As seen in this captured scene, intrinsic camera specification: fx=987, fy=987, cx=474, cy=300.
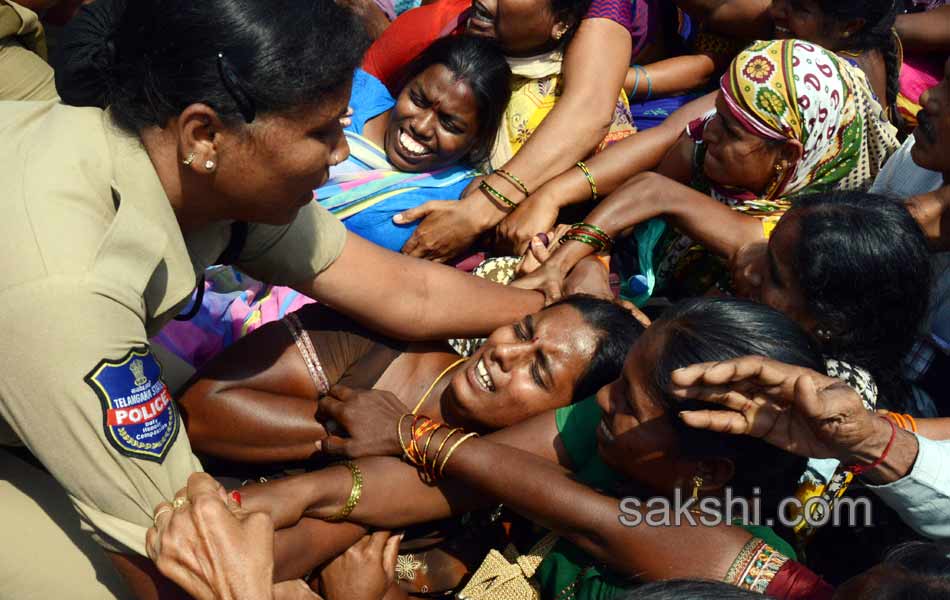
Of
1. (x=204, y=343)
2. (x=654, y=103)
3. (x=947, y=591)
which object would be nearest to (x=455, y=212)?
(x=204, y=343)

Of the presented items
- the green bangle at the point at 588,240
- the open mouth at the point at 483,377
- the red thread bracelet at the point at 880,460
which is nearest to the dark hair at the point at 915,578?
the red thread bracelet at the point at 880,460

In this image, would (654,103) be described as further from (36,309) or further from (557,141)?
(36,309)

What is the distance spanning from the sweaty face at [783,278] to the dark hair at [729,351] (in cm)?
43

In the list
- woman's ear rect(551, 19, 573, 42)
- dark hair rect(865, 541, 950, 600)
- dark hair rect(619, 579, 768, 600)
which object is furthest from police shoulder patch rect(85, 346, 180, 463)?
woman's ear rect(551, 19, 573, 42)

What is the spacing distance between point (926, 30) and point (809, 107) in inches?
56.9

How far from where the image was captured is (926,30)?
4.39 m

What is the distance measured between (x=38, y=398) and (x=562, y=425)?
1377 mm

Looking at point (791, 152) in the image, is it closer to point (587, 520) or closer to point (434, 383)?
point (434, 383)

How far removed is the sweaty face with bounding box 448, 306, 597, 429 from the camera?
283 centimetres

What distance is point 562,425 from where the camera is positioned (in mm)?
2715

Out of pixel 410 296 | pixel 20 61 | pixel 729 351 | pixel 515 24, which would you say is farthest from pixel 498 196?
pixel 20 61

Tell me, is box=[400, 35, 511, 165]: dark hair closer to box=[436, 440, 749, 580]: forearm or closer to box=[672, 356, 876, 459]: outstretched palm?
box=[436, 440, 749, 580]: forearm

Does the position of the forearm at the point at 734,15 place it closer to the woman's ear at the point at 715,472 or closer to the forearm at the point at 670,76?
the forearm at the point at 670,76

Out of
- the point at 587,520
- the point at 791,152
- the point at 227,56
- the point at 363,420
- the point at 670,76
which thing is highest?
the point at 227,56
